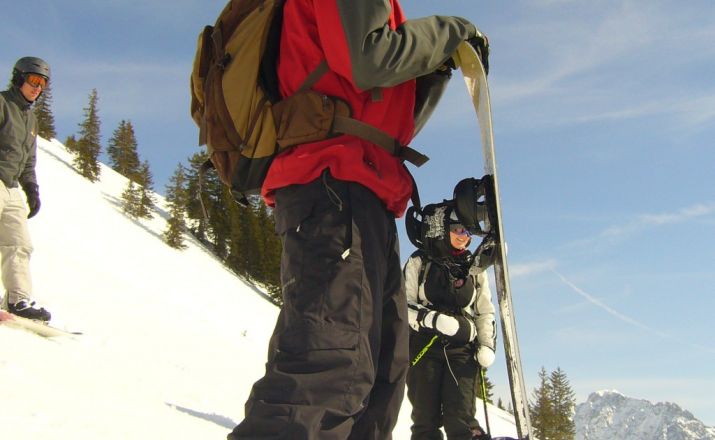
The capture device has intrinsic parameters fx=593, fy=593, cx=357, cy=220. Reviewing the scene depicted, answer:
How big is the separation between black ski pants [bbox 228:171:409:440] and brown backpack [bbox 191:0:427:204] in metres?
0.19

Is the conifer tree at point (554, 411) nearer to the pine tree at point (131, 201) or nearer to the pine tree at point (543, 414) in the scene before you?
the pine tree at point (543, 414)

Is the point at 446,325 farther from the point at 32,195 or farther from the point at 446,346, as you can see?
the point at 32,195

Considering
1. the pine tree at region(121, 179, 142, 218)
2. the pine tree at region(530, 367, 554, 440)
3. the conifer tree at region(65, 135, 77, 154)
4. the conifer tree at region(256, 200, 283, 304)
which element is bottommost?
the pine tree at region(530, 367, 554, 440)

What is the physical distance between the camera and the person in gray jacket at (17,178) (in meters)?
5.63

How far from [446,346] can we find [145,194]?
41610 millimetres

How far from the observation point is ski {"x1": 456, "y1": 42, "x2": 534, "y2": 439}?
2643 millimetres

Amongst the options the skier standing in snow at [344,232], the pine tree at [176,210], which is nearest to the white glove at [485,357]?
the skier standing in snow at [344,232]

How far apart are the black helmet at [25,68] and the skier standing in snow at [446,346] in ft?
13.8

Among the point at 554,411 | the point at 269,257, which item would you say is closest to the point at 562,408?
the point at 554,411

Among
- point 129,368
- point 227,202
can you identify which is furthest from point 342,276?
point 227,202

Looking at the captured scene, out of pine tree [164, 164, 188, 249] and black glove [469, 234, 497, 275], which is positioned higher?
pine tree [164, 164, 188, 249]

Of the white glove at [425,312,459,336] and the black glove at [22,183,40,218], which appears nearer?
the white glove at [425,312,459,336]

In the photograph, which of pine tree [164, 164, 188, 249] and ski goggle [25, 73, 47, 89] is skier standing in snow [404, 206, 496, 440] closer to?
ski goggle [25, 73, 47, 89]

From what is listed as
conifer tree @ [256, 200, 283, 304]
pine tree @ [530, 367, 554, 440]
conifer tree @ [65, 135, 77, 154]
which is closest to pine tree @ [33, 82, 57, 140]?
conifer tree @ [65, 135, 77, 154]
